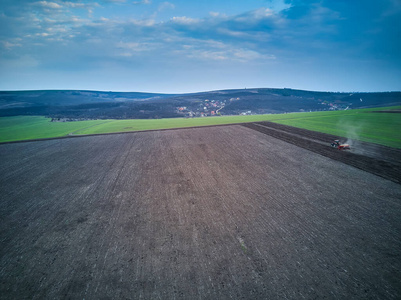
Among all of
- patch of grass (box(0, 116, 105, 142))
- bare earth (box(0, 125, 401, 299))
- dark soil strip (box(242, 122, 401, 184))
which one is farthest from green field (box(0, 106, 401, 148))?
bare earth (box(0, 125, 401, 299))

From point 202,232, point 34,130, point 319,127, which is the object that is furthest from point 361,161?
point 34,130

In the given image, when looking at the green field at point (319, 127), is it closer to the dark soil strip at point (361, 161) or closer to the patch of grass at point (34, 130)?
the patch of grass at point (34, 130)

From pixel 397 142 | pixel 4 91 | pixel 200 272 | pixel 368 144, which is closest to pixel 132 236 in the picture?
pixel 200 272

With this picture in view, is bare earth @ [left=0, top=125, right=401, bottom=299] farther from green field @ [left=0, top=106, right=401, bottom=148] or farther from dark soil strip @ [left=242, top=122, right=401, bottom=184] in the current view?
green field @ [left=0, top=106, right=401, bottom=148]

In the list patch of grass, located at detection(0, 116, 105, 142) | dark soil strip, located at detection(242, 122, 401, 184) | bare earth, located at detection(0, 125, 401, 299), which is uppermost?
patch of grass, located at detection(0, 116, 105, 142)

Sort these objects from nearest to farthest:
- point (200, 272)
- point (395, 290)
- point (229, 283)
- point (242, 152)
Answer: point (395, 290), point (229, 283), point (200, 272), point (242, 152)

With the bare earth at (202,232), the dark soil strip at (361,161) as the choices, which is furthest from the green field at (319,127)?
the bare earth at (202,232)

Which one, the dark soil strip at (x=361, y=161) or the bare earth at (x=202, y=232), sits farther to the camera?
the dark soil strip at (x=361, y=161)

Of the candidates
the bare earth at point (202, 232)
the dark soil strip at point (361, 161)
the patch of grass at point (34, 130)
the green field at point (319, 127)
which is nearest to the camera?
the bare earth at point (202, 232)

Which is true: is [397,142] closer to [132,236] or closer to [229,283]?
[229,283]
